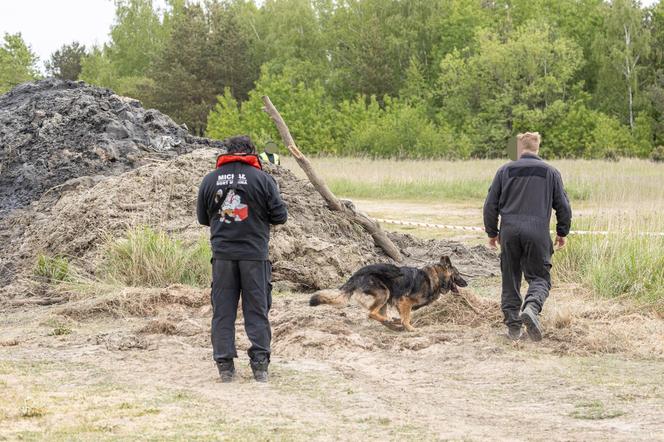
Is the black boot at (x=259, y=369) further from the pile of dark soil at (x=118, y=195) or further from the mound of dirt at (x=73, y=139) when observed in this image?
the mound of dirt at (x=73, y=139)

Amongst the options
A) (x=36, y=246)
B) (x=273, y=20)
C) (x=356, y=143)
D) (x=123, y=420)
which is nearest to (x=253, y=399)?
Answer: (x=123, y=420)

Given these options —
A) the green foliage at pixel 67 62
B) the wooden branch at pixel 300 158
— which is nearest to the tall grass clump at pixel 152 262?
the wooden branch at pixel 300 158

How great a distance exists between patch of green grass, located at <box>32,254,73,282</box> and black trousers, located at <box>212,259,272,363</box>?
5.86 metres

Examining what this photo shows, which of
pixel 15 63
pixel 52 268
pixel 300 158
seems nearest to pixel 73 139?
pixel 52 268

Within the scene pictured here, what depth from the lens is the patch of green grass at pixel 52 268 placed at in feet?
44.9

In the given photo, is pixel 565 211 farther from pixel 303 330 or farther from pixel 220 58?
pixel 220 58

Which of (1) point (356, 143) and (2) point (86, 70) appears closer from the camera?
(1) point (356, 143)

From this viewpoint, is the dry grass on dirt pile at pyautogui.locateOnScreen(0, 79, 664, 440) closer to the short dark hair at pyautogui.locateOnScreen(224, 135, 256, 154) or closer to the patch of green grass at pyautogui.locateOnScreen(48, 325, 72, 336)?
the patch of green grass at pyautogui.locateOnScreen(48, 325, 72, 336)

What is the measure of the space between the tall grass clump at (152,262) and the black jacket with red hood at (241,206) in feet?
16.4

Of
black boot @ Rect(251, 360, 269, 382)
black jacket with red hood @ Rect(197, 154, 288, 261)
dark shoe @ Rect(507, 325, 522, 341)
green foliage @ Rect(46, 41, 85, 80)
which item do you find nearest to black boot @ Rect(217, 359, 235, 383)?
black boot @ Rect(251, 360, 269, 382)

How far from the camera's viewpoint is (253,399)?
7559mm

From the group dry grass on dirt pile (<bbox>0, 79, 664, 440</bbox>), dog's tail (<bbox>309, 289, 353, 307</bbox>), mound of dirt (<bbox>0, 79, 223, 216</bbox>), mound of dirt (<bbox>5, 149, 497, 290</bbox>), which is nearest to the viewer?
dry grass on dirt pile (<bbox>0, 79, 664, 440</bbox>)

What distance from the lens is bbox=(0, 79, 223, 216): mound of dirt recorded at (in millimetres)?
17531

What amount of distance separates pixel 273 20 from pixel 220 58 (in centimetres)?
1033
